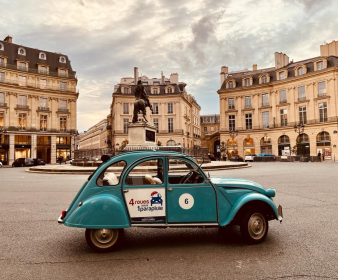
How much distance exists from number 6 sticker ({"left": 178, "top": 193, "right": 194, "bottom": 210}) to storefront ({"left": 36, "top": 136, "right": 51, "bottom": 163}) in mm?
54084

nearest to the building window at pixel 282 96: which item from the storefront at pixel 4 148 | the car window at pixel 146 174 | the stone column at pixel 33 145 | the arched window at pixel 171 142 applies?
the arched window at pixel 171 142

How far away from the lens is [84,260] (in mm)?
4250

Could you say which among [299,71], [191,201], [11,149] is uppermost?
[299,71]

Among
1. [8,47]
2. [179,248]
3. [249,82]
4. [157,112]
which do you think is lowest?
[179,248]

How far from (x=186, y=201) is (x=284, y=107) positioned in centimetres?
5754

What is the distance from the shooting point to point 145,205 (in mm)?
4633

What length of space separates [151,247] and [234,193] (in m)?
1.68

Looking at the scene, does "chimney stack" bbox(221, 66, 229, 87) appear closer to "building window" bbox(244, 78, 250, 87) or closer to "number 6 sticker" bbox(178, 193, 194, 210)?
"building window" bbox(244, 78, 250, 87)

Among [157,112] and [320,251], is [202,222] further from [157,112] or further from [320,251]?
[157,112]

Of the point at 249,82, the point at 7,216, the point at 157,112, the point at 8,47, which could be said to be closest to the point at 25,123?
the point at 8,47

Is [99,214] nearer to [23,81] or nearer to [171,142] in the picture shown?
[23,81]

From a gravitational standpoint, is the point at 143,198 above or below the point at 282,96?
below

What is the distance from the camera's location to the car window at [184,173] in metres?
4.81

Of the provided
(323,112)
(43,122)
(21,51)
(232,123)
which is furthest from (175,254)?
(232,123)
